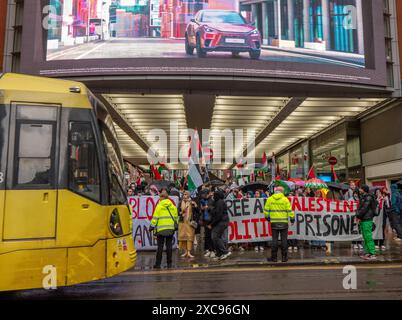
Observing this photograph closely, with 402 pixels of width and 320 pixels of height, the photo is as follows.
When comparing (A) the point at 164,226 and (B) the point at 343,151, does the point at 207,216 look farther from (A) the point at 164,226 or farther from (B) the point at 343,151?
(B) the point at 343,151

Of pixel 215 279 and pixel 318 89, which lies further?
pixel 318 89

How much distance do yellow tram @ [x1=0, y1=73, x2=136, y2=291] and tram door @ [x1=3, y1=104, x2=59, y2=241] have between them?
0.04 ft

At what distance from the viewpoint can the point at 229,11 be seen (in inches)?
915

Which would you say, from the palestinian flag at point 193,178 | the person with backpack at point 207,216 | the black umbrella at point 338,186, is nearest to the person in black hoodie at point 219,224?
the person with backpack at point 207,216

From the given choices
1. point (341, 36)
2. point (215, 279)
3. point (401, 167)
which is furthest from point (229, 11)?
point (215, 279)

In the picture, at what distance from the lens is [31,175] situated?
19.1ft

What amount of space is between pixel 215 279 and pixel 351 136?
25.6 metres

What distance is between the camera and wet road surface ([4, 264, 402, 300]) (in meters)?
6.89

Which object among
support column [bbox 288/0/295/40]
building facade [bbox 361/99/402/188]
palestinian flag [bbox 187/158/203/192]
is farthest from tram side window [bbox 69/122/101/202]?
building facade [bbox 361/99/402/188]

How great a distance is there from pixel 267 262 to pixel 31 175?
6.08 metres

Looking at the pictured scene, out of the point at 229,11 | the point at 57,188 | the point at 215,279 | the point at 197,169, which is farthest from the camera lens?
the point at 229,11
